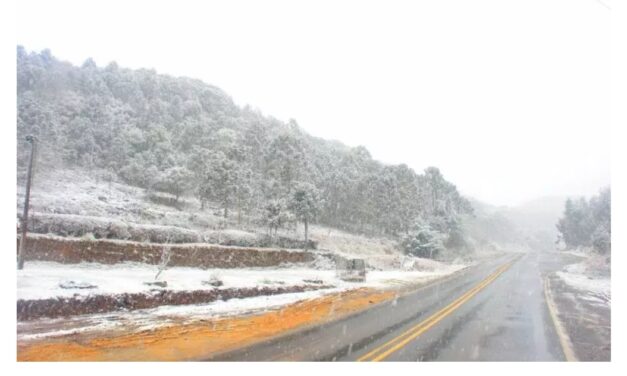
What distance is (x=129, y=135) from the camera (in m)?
25.1

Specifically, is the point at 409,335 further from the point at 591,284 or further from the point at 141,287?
the point at 591,284

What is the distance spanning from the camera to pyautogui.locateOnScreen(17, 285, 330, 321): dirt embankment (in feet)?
31.6

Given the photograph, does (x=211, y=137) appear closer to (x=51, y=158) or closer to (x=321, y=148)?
(x=321, y=148)

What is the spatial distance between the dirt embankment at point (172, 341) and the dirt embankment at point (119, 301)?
1556 millimetres

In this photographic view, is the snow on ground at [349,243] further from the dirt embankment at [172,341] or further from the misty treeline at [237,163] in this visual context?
the dirt embankment at [172,341]

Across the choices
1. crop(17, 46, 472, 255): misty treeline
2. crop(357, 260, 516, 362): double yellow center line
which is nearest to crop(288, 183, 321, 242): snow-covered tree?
crop(17, 46, 472, 255): misty treeline

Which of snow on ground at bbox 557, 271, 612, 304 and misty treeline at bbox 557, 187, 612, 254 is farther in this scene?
snow on ground at bbox 557, 271, 612, 304

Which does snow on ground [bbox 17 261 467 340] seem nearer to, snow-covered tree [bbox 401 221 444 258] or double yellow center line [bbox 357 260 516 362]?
double yellow center line [bbox 357 260 516 362]

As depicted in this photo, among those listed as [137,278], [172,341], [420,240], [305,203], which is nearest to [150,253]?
[137,278]

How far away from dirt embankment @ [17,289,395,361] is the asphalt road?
64 cm

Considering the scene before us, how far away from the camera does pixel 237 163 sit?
21172 mm

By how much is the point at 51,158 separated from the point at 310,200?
1004cm

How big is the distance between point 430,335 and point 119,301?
7994 mm

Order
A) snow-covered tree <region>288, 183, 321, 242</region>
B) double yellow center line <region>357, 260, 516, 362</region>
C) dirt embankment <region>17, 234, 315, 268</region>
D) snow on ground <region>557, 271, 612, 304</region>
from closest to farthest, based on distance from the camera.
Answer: double yellow center line <region>357, 260, 516, 362</region> < dirt embankment <region>17, 234, 315, 268</region> < snow on ground <region>557, 271, 612, 304</region> < snow-covered tree <region>288, 183, 321, 242</region>
